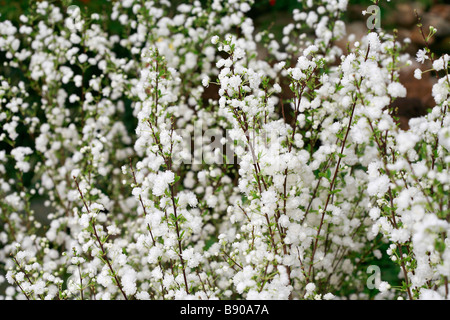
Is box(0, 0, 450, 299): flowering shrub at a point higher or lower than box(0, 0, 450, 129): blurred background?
lower

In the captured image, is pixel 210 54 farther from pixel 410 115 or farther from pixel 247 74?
pixel 410 115

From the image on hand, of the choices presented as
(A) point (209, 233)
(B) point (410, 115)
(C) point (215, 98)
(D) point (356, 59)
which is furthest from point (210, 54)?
(B) point (410, 115)

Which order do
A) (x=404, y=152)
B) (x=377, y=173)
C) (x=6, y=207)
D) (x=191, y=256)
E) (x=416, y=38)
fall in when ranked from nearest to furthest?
(x=404, y=152) < (x=377, y=173) < (x=191, y=256) < (x=6, y=207) < (x=416, y=38)

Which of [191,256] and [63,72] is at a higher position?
[63,72]

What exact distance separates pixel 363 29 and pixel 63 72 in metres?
3.71

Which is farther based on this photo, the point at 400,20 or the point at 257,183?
the point at 400,20

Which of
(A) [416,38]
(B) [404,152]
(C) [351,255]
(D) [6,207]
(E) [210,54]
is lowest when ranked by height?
(C) [351,255]

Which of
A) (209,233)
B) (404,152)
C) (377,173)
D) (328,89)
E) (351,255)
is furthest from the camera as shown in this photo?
(209,233)

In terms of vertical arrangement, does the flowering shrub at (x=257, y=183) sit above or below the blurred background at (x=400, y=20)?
below

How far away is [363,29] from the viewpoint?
5.60 m

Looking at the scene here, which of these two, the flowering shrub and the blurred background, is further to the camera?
the blurred background

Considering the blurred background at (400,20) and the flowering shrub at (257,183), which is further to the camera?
the blurred background at (400,20)

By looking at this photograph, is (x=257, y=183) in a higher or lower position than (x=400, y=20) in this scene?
lower

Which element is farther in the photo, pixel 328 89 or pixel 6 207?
pixel 6 207
